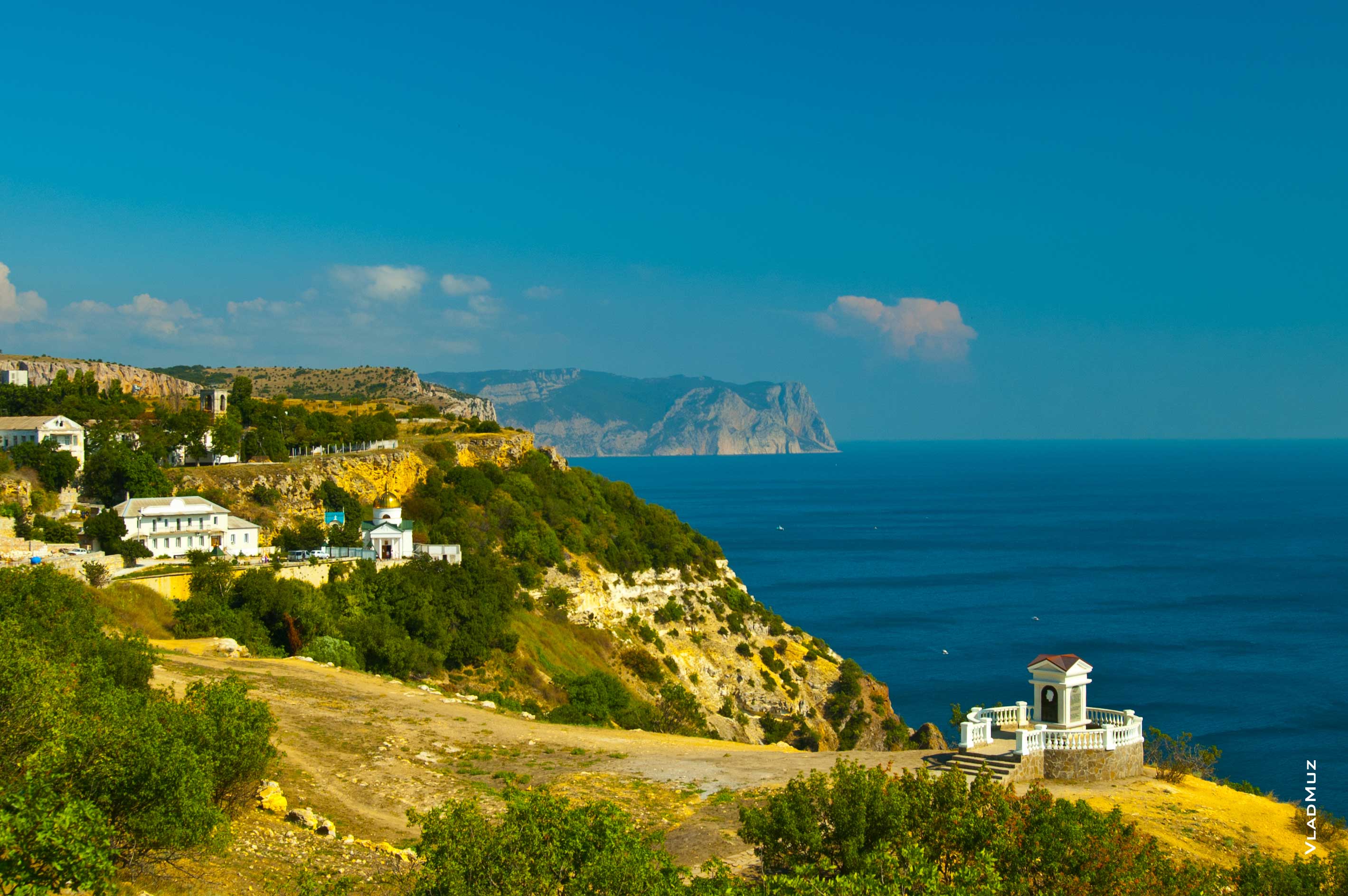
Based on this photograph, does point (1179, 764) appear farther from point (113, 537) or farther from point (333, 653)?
point (113, 537)

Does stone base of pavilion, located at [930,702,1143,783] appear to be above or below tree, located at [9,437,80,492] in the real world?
below

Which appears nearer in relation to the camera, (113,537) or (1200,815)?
(1200,815)

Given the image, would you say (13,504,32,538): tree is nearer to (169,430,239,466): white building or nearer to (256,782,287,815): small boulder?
(169,430,239,466): white building

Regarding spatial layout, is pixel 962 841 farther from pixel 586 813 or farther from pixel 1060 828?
pixel 586 813

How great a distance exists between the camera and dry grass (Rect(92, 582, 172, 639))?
36.9 metres

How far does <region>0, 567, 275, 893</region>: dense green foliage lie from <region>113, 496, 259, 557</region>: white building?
78.5ft

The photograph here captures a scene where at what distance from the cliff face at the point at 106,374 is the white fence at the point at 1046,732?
83.2m

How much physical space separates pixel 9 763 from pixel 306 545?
35.4 m

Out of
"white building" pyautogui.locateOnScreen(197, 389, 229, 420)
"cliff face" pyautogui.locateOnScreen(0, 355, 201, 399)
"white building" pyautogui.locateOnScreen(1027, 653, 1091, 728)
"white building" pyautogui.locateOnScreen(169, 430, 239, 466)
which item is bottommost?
"white building" pyautogui.locateOnScreen(1027, 653, 1091, 728)

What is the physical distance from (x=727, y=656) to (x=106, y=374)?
271 feet

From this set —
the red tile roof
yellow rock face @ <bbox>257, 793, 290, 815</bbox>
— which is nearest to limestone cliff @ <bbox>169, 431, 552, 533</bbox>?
yellow rock face @ <bbox>257, 793, 290, 815</bbox>

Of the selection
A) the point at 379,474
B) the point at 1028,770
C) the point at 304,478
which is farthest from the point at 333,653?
the point at 1028,770

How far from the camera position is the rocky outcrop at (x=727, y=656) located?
56.5 meters

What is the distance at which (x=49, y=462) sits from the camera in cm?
5134
